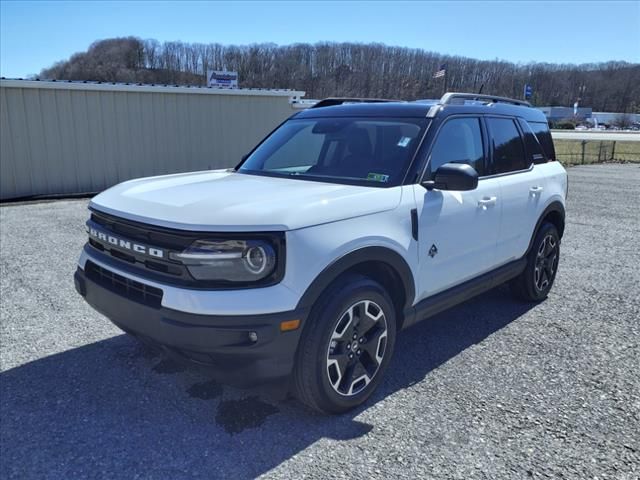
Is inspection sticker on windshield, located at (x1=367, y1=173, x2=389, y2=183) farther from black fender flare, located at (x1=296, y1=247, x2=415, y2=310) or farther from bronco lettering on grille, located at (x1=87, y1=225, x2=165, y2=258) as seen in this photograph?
bronco lettering on grille, located at (x1=87, y1=225, x2=165, y2=258)

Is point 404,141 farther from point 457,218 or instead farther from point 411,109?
point 457,218

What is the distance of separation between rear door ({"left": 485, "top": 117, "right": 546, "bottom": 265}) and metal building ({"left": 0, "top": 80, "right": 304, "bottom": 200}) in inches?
439

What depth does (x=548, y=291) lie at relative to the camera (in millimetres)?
5344

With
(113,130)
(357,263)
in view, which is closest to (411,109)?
(357,263)

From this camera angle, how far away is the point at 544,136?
5133 mm

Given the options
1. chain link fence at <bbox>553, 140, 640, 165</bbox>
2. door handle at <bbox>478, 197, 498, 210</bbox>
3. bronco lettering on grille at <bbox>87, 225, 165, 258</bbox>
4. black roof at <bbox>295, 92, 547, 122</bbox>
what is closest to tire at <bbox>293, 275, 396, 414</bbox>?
bronco lettering on grille at <bbox>87, 225, 165, 258</bbox>

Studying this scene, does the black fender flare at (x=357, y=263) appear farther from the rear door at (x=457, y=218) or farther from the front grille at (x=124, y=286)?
the front grille at (x=124, y=286)

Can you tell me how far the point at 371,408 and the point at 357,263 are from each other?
964mm

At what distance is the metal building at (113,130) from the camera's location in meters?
12.0

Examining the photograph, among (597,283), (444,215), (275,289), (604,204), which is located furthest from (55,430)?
(604,204)

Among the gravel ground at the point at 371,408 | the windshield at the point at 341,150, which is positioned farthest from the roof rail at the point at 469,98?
the gravel ground at the point at 371,408

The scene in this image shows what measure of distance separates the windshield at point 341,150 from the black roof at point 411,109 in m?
0.06

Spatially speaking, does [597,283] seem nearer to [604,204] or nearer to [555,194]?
[555,194]

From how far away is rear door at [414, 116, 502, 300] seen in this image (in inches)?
135
